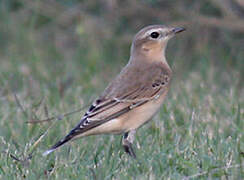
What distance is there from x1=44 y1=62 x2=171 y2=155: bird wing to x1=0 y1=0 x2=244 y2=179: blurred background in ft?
1.16

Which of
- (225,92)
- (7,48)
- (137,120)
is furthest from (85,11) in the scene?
(137,120)

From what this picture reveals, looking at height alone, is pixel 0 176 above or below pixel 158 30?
below

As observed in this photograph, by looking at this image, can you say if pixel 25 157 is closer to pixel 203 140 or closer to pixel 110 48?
pixel 203 140

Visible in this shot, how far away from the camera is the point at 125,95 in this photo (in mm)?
6523

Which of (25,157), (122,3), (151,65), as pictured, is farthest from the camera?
(122,3)

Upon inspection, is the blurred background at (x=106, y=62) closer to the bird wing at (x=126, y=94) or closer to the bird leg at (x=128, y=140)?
the bird leg at (x=128, y=140)

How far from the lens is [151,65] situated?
280 inches

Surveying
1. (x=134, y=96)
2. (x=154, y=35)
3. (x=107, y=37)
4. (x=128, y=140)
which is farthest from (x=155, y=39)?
(x=107, y=37)

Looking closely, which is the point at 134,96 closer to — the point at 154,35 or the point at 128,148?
the point at 128,148

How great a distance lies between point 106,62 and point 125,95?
4145 millimetres

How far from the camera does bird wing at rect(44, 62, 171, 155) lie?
605cm

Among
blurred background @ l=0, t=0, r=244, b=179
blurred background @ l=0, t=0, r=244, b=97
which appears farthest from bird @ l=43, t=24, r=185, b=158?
blurred background @ l=0, t=0, r=244, b=97

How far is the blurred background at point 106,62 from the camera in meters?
7.01

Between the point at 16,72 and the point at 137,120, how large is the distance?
4.01 meters
